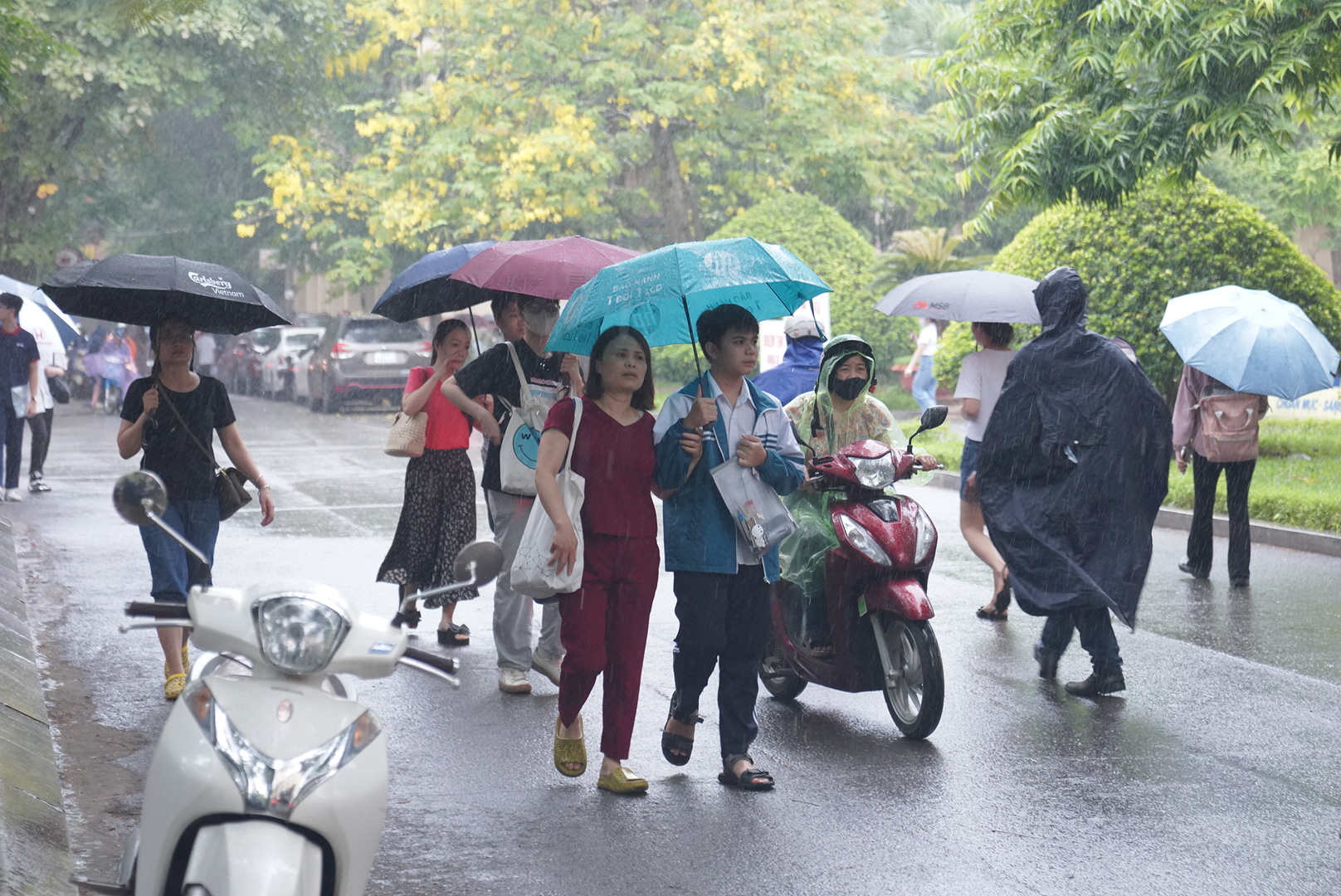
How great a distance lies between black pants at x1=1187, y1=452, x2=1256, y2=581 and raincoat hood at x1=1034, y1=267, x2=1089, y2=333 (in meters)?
3.48

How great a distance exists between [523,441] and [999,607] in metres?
3.30

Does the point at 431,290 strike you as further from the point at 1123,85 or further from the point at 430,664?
the point at 1123,85

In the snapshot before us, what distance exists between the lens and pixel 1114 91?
12.2m

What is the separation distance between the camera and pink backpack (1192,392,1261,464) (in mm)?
9867

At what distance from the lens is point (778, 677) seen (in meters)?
6.88

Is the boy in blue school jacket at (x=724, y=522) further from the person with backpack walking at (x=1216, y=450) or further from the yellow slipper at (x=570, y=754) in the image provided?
the person with backpack walking at (x=1216, y=450)

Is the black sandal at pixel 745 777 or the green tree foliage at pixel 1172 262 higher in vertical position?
the green tree foliage at pixel 1172 262

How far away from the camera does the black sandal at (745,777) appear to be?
550 centimetres

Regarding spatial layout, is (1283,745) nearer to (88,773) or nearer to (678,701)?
A: (678,701)

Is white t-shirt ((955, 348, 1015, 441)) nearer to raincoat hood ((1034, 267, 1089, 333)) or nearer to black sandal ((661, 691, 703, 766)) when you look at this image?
raincoat hood ((1034, 267, 1089, 333))

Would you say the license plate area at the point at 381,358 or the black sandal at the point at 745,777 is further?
the license plate area at the point at 381,358

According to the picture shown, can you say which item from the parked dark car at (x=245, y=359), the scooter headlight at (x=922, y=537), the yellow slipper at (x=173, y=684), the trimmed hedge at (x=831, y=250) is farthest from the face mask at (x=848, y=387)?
the parked dark car at (x=245, y=359)

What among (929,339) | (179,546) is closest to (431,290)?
(179,546)

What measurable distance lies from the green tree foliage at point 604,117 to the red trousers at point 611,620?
20757mm
